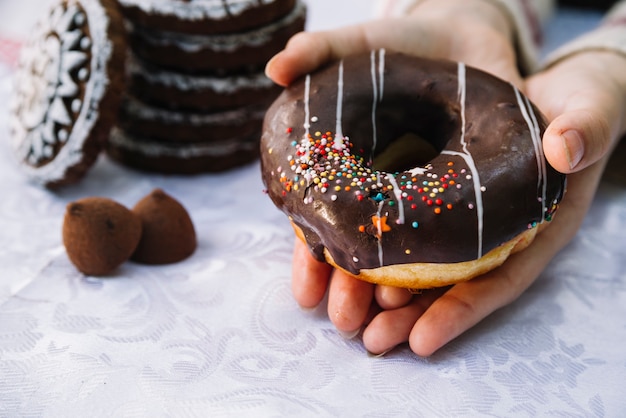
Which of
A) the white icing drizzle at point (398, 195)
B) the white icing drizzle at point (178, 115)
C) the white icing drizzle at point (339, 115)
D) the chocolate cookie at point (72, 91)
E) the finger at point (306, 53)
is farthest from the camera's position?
the white icing drizzle at point (178, 115)

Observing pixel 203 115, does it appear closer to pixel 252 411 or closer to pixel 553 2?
pixel 252 411

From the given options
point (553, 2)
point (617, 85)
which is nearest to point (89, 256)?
point (617, 85)

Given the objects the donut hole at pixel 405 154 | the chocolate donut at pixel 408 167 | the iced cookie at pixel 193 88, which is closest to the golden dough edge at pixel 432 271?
the chocolate donut at pixel 408 167

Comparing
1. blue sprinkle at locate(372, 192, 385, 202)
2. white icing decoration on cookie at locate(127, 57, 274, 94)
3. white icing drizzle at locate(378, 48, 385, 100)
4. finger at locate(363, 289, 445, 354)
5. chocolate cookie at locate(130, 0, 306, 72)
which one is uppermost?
white icing drizzle at locate(378, 48, 385, 100)

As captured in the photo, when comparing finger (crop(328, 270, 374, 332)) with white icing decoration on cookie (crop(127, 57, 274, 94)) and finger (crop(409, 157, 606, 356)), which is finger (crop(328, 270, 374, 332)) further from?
white icing decoration on cookie (crop(127, 57, 274, 94))

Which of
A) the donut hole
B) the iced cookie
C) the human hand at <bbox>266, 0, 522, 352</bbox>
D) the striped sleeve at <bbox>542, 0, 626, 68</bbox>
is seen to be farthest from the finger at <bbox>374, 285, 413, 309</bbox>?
the striped sleeve at <bbox>542, 0, 626, 68</bbox>

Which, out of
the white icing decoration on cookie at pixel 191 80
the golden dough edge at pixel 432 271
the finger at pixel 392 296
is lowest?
the finger at pixel 392 296

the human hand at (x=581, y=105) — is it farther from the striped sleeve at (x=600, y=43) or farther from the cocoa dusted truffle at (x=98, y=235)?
the cocoa dusted truffle at (x=98, y=235)

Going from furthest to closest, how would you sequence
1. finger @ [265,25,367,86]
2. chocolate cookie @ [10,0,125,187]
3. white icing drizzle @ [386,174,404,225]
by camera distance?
chocolate cookie @ [10,0,125,187] < finger @ [265,25,367,86] < white icing drizzle @ [386,174,404,225]
